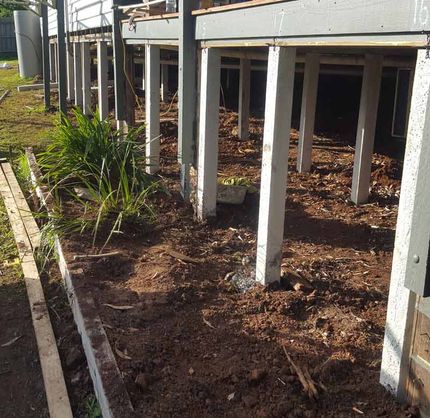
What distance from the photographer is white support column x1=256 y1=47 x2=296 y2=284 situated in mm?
3584

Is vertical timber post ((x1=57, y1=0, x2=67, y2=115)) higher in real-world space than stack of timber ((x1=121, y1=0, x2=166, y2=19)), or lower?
lower

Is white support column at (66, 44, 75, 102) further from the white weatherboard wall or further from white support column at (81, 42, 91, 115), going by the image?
white support column at (81, 42, 91, 115)

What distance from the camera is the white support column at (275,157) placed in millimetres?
3584

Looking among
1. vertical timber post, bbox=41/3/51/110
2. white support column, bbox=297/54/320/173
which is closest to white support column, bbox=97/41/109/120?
vertical timber post, bbox=41/3/51/110

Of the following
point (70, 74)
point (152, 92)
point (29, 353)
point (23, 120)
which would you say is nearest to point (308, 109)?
point (152, 92)

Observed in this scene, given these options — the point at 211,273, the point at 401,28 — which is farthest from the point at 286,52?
the point at 211,273

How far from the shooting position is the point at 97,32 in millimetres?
10016

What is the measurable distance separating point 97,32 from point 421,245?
8788 mm

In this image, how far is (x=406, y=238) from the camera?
2.43 m

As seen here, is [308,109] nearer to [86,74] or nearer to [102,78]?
[102,78]

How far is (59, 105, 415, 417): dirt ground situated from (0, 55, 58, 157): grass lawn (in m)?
2.62

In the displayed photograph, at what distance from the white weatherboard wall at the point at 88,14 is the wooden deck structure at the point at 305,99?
1128mm

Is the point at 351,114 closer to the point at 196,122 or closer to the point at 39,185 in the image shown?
the point at 196,122

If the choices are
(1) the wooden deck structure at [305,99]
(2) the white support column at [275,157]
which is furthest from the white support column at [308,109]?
(2) the white support column at [275,157]
